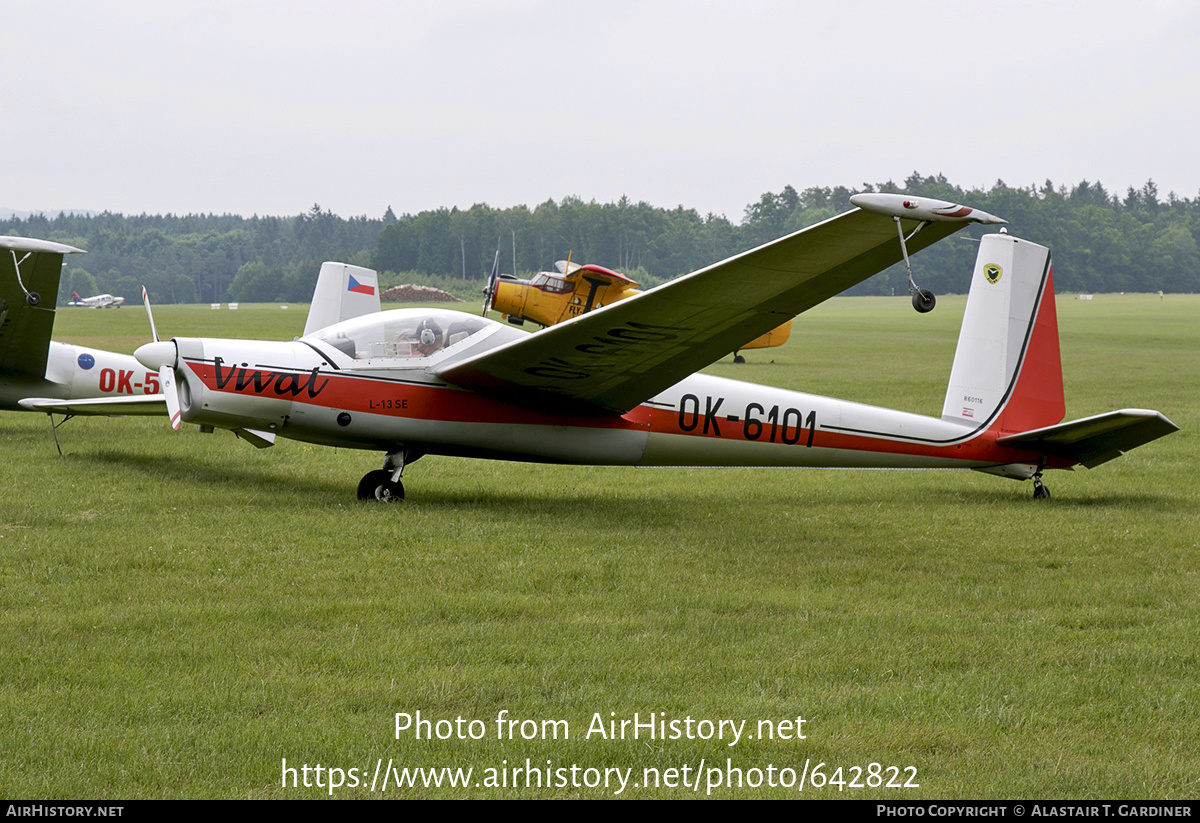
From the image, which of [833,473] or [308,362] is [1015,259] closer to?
[833,473]

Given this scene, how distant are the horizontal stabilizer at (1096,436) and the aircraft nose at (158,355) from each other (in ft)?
26.8

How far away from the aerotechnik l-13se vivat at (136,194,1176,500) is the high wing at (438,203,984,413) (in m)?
0.02

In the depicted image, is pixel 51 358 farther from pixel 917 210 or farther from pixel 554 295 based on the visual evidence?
pixel 554 295

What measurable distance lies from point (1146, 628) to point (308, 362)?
717cm

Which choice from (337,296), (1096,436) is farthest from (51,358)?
(1096,436)

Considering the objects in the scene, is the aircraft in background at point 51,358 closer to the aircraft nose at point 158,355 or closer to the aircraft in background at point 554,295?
the aircraft nose at point 158,355

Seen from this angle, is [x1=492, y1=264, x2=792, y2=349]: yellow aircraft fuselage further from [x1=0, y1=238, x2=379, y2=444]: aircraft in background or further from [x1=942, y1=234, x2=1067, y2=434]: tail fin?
[x1=942, y1=234, x2=1067, y2=434]: tail fin

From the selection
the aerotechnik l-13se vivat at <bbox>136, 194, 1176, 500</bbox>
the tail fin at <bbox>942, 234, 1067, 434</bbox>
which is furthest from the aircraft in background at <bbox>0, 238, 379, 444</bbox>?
the tail fin at <bbox>942, 234, 1067, 434</bbox>

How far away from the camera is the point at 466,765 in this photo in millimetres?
4227

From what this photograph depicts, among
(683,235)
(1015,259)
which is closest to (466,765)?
(1015,259)

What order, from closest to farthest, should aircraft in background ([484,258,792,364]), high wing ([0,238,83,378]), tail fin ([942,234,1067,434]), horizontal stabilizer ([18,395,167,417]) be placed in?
tail fin ([942,234,1067,434]) → horizontal stabilizer ([18,395,167,417]) → high wing ([0,238,83,378]) → aircraft in background ([484,258,792,364])

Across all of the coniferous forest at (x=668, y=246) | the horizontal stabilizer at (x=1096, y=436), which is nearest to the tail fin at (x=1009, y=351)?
the horizontal stabilizer at (x=1096, y=436)

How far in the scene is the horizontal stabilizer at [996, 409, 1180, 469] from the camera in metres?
9.78

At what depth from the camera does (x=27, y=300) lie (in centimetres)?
1384
